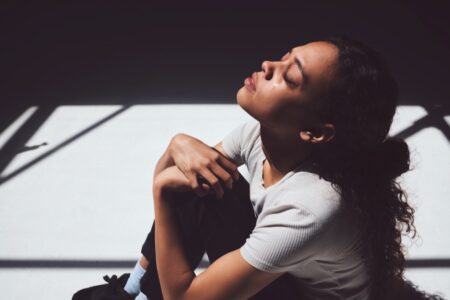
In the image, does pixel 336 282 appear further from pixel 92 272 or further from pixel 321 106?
pixel 92 272

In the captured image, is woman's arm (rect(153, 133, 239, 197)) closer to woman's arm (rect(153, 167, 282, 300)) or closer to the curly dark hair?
woman's arm (rect(153, 167, 282, 300))

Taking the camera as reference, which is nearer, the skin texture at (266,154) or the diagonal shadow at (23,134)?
the skin texture at (266,154)

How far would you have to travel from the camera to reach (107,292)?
1135 millimetres

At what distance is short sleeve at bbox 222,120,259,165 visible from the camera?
3.48 feet

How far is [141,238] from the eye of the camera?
1.43m

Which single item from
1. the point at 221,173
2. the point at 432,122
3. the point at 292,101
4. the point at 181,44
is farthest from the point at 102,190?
the point at 432,122

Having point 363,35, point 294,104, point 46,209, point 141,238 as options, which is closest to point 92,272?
point 141,238

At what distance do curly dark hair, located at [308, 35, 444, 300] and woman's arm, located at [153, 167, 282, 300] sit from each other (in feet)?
0.76

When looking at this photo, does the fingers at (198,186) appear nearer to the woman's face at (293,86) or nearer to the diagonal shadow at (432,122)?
the woman's face at (293,86)

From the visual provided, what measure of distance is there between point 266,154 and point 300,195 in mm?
241

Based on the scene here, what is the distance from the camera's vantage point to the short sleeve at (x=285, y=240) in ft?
2.23

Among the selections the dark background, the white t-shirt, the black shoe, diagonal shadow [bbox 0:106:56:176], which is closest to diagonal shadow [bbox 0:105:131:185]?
diagonal shadow [bbox 0:106:56:176]

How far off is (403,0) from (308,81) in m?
3.16

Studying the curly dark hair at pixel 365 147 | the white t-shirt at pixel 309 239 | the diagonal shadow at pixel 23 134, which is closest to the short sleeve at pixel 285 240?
the white t-shirt at pixel 309 239
